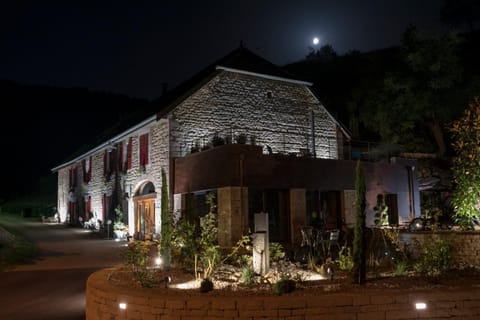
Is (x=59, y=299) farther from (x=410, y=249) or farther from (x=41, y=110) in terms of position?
(x=41, y=110)

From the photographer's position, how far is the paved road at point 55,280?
909 cm

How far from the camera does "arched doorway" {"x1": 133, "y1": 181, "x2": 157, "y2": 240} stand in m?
19.9

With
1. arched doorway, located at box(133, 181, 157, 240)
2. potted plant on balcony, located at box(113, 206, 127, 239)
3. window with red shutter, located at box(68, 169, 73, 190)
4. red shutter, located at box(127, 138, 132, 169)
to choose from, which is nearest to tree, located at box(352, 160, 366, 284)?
arched doorway, located at box(133, 181, 157, 240)

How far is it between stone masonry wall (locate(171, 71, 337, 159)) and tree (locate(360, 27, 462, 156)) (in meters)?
4.93

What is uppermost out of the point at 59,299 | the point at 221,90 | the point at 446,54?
the point at 446,54

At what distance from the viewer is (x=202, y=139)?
19.5 metres

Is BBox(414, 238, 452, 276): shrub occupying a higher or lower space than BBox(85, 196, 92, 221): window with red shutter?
lower

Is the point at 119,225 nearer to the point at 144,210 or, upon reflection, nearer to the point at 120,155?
the point at 144,210

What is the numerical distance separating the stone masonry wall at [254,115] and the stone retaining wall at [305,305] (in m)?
12.1

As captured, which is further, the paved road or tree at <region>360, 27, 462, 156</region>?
tree at <region>360, 27, 462, 156</region>

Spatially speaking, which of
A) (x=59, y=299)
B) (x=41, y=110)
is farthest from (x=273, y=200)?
(x=41, y=110)

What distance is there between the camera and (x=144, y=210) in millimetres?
20859

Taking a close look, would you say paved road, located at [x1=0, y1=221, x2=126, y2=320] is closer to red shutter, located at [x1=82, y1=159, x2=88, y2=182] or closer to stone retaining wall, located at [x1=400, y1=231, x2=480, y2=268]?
stone retaining wall, located at [x1=400, y1=231, x2=480, y2=268]

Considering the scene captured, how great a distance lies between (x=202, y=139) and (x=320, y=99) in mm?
6886
